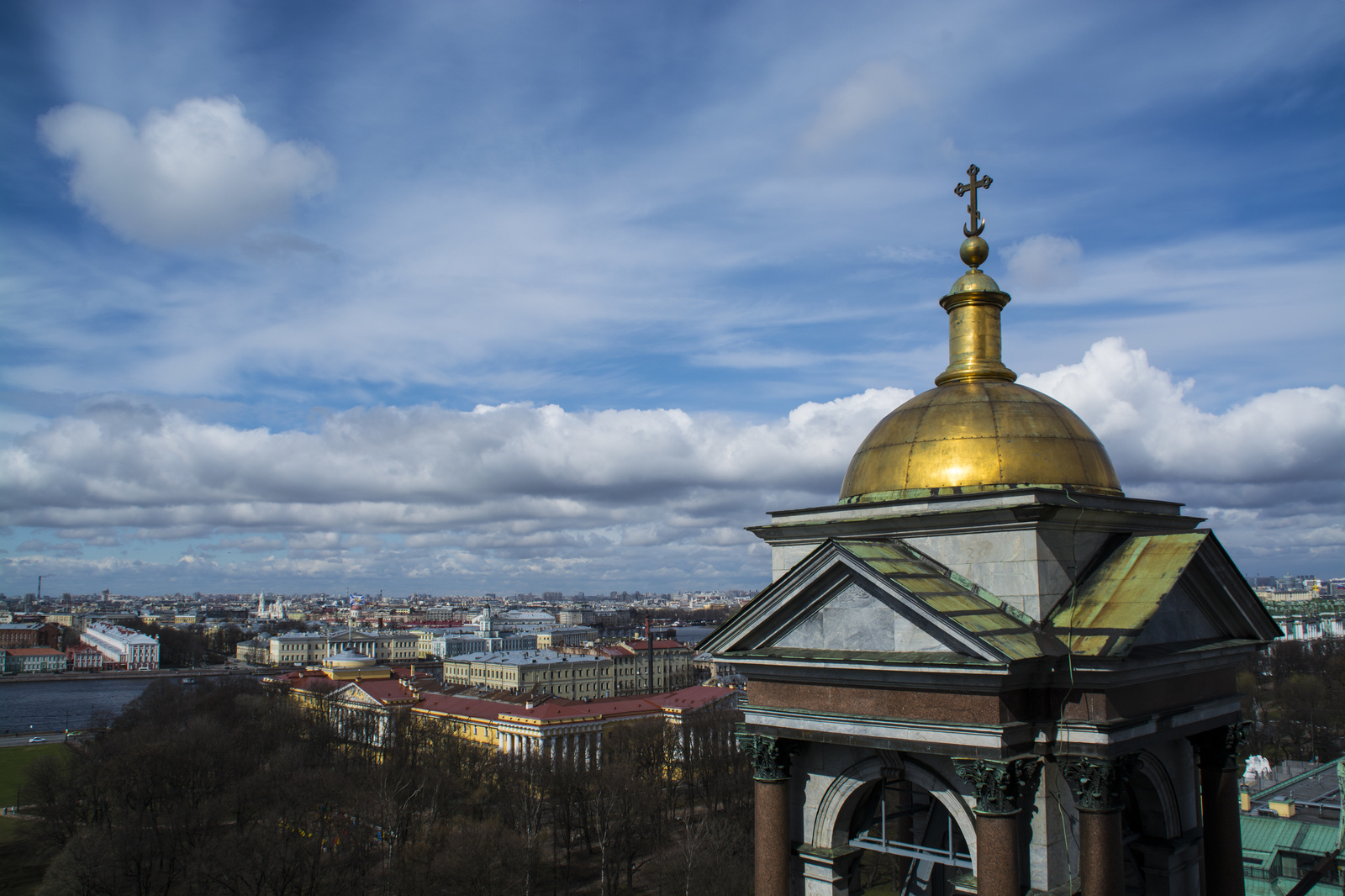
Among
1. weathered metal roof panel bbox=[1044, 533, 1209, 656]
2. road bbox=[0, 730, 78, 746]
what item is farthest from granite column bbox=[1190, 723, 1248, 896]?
road bbox=[0, 730, 78, 746]

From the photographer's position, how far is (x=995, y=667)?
40.1 feet

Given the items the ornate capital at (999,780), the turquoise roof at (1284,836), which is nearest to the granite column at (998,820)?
the ornate capital at (999,780)

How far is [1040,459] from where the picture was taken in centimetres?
1466

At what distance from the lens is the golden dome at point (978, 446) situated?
14.7 meters

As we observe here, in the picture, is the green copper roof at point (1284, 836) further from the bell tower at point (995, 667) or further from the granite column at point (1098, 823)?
the granite column at point (1098, 823)

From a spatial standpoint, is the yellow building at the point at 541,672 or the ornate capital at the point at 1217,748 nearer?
the ornate capital at the point at 1217,748

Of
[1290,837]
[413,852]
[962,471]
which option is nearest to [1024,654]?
[962,471]

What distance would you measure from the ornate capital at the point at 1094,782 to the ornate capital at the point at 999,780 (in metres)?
0.53

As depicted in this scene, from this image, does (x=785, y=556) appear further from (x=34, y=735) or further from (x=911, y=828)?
(x=34, y=735)

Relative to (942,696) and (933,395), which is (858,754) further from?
(933,395)

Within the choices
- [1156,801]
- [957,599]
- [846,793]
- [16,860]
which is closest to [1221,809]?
[1156,801]

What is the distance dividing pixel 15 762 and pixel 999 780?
4882 inches

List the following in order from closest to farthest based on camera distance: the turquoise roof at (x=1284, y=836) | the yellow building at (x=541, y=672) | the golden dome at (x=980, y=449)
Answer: the golden dome at (x=980, y=449) → the turquoise roof at (x=1284, y=836) → the yellow building at (x=541, y=672)

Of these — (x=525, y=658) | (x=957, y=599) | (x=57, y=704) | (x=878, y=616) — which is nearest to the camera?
(x=957, y=599)
